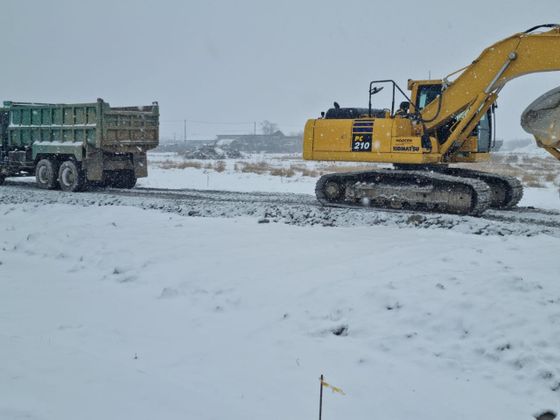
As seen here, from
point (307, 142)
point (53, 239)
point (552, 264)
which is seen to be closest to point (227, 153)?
point (307, 142)

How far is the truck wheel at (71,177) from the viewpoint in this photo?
1588 centimetres

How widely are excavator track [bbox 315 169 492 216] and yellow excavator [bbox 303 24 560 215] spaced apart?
2 centimetres

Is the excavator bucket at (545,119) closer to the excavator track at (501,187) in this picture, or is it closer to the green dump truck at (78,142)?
the excavator track at (501,187)

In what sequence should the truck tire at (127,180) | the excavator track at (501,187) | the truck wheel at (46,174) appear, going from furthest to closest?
the truck tire at (127,180)
the truck wheel at (46,174)
the excavator track at (501,187)

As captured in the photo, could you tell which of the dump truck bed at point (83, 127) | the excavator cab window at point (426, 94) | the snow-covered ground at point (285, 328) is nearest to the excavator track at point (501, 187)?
the excavator cab window at point (426, 94)

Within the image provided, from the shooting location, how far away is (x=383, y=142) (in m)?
11.7

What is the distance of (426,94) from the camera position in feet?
40.3

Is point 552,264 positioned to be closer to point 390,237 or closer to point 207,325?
point 390,237

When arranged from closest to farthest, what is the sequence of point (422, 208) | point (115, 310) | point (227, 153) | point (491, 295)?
point (491, 295) < point (115, 310) < point (422, 208) < point (227, 153)

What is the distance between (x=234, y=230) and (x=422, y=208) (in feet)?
15.0

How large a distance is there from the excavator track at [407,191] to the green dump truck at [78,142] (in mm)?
6604

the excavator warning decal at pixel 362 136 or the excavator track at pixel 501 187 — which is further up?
the excavator warning decal at pixel 362 136

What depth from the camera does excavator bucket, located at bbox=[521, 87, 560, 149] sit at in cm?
888

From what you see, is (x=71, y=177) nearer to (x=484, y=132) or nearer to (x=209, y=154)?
(x=484, y=132)
